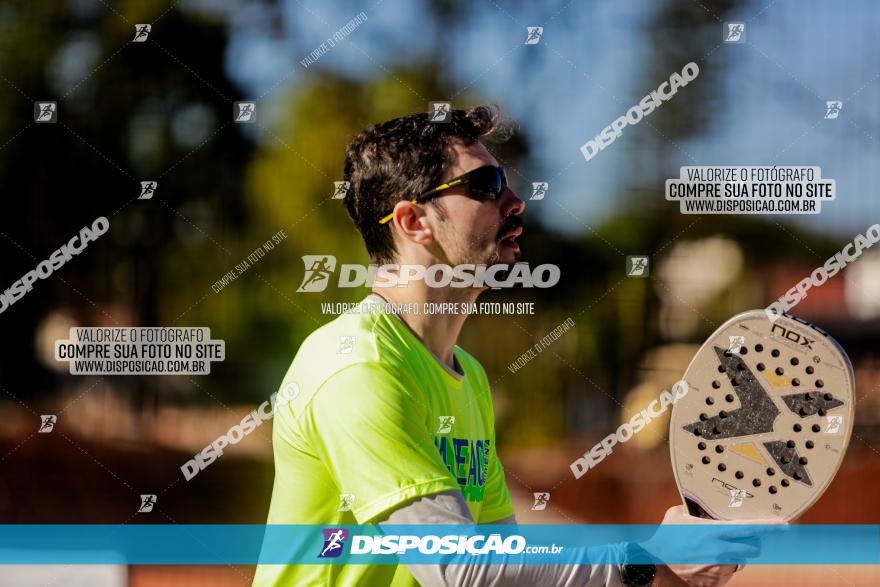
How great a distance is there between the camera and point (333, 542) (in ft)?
11.0

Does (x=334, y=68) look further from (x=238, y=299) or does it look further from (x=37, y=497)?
Answer: (x=37, y=497)

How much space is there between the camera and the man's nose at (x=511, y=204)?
3537 millimetres

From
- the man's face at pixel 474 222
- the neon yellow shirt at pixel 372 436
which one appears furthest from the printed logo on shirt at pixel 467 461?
the man's face at pixel 474 222

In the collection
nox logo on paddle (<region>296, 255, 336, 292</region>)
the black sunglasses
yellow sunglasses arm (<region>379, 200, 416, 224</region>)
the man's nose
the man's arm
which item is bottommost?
the man's arm

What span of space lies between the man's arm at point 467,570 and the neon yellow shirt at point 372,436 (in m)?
0.05

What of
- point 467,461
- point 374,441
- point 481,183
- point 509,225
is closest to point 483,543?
point 467,461

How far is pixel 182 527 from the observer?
3635mm

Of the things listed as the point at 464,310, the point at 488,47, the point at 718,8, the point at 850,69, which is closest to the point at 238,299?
the point at 464,310

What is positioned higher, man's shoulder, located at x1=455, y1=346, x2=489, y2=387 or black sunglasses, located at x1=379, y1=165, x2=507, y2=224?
black sunglasses, located at x1=379, y1=165, x2=507, y2=224

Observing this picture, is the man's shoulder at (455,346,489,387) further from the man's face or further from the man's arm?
the man's arm

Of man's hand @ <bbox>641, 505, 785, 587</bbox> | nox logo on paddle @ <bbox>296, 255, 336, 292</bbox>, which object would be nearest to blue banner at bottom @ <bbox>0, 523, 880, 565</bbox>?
man's hand @ <bbox>641, 505, 785, 587</bbox>

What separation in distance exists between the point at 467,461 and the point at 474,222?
2.93 feet

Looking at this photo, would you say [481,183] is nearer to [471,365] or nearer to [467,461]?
[471,365]

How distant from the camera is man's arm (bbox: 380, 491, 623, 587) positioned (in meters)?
3.03
